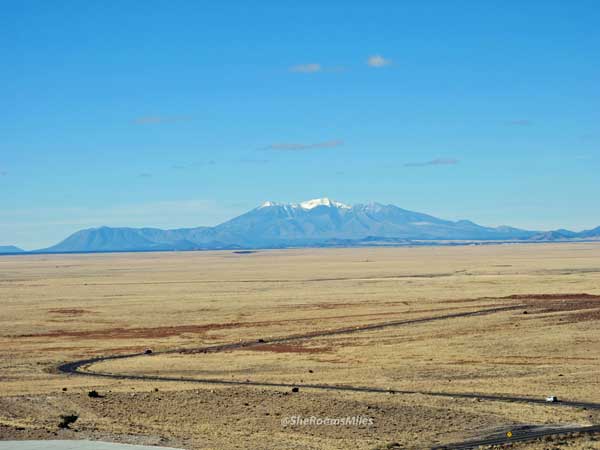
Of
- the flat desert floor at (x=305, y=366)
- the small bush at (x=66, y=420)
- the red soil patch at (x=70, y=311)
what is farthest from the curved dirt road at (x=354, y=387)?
the red soil patch at (x=70, y=311)

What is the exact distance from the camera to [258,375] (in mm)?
48156

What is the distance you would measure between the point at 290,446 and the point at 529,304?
178 feet

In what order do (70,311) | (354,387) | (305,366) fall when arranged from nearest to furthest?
(354,387), (305,366), (70,311)

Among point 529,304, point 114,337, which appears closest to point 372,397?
point 114,337

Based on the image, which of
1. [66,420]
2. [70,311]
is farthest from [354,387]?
[70,311]

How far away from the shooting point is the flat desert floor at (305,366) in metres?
34.7

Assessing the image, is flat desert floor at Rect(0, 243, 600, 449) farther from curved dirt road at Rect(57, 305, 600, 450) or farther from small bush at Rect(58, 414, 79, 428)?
curved dirt road at Rect(57, 305, 600, 450)

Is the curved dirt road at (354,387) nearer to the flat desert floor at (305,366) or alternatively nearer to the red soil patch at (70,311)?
the flat desert floor at (305,366)

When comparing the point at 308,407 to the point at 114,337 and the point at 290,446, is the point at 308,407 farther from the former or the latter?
the point at 114,337

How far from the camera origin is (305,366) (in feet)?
168

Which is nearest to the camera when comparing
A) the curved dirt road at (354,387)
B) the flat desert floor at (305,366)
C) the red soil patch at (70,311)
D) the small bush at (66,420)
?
the curved dirt road at (354,387)

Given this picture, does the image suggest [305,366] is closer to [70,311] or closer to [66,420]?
[66,420]

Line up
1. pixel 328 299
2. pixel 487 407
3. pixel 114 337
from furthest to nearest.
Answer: pixel 328 299
pixel 114 337
pixel 487 407

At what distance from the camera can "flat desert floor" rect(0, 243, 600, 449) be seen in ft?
114
